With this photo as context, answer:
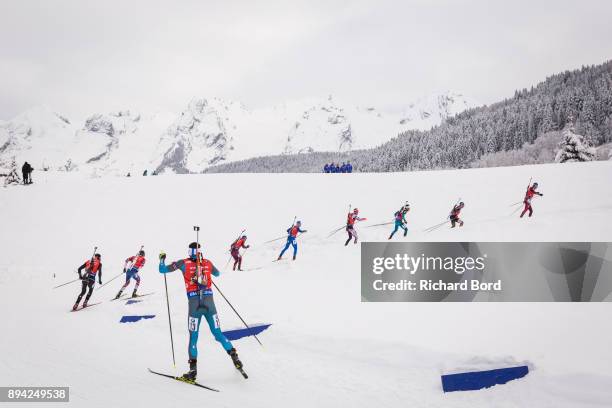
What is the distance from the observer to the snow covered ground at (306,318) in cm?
550

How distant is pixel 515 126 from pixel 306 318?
92687 millimetres

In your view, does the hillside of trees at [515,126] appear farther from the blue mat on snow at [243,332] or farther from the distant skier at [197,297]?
Result: the distant skier at [197,297]

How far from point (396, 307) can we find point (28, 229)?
2576 cm

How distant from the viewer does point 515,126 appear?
278 feet

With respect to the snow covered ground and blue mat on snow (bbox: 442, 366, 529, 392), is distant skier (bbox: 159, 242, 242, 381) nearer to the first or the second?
the snow covered ground

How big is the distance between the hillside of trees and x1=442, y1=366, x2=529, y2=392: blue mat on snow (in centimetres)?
8156

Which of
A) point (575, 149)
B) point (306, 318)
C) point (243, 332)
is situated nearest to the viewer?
point (243, 332)

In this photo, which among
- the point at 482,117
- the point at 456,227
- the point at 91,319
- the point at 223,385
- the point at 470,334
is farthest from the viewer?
the point at 482,117

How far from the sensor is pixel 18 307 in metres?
12.7

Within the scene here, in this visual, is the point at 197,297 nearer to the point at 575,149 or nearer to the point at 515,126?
the point at 575,149

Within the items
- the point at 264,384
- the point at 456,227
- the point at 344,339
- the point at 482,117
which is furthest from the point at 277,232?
the point at 482,117

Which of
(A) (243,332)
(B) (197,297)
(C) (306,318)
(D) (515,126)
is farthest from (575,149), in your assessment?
(B) (197,297)

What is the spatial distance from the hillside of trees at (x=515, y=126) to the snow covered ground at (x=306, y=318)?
60702mm

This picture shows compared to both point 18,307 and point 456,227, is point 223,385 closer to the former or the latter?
point 18,307
